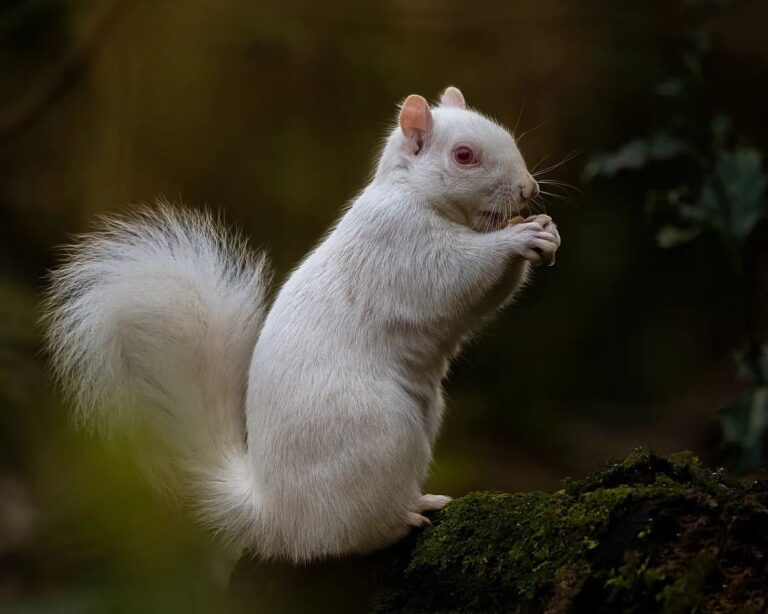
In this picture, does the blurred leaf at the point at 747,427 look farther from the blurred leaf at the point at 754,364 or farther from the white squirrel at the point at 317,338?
the white squirrel at the point at 317,338

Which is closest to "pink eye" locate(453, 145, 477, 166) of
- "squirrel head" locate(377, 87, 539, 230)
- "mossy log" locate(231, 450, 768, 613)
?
"squirrel head" locate(377, 87, 539, 230)

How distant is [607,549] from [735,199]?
8.28 ft

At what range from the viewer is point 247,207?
19.5 ft

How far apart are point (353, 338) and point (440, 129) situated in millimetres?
600

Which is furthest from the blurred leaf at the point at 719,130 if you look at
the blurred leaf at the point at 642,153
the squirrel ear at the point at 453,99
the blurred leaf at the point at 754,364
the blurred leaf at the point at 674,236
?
the squirrel ear at the point at 453,99

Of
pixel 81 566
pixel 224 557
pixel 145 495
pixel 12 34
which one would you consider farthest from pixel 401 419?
pixel 12 34

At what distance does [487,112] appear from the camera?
6.18m

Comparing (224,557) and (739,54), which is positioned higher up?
(739,54)

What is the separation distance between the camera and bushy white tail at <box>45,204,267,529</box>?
8.62 feet

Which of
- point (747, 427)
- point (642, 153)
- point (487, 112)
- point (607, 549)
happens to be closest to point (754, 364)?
point (747, 427)

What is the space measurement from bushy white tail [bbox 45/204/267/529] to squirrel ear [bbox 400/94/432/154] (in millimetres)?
603

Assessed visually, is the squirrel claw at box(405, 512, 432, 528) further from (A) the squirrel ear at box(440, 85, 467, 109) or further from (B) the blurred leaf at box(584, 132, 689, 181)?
(B) the blurred leaf at box(584, 132, 689, 181)

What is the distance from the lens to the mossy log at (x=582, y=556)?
1.82 m

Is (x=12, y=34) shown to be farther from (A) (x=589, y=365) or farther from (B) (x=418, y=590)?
(B) (x=418, y=590)
